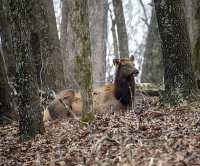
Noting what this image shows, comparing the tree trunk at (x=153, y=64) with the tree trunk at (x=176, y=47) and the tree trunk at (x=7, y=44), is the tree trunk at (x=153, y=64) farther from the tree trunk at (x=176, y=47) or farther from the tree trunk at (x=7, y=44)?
the tree trunk at (x=176, y=47)

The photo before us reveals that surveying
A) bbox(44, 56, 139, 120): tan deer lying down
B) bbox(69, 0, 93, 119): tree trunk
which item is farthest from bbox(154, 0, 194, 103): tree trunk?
bbox(44, 56, 139, 120): tan deer lying down

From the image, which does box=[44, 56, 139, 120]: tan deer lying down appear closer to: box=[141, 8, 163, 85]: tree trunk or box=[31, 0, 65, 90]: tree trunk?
box=[31, 0, 65, 90]: tree trunk

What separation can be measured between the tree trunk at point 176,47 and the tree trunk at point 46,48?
4.48 metres

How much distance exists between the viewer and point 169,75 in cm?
1141

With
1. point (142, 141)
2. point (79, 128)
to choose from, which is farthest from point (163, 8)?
point (142, 141)

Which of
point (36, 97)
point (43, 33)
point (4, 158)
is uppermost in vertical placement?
point (43, 33)

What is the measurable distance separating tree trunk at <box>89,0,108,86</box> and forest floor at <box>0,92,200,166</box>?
10438mm

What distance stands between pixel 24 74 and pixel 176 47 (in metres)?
3.10

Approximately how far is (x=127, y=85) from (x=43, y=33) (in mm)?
2872

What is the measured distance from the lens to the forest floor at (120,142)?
7.03 m

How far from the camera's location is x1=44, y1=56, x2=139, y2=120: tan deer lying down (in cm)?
1373

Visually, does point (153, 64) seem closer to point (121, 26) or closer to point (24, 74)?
point (121, 26)

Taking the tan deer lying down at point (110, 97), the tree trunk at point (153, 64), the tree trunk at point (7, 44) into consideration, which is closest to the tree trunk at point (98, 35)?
the tree trunk at point (153, 64)

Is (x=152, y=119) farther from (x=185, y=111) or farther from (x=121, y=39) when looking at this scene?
(x=121, y=39)
